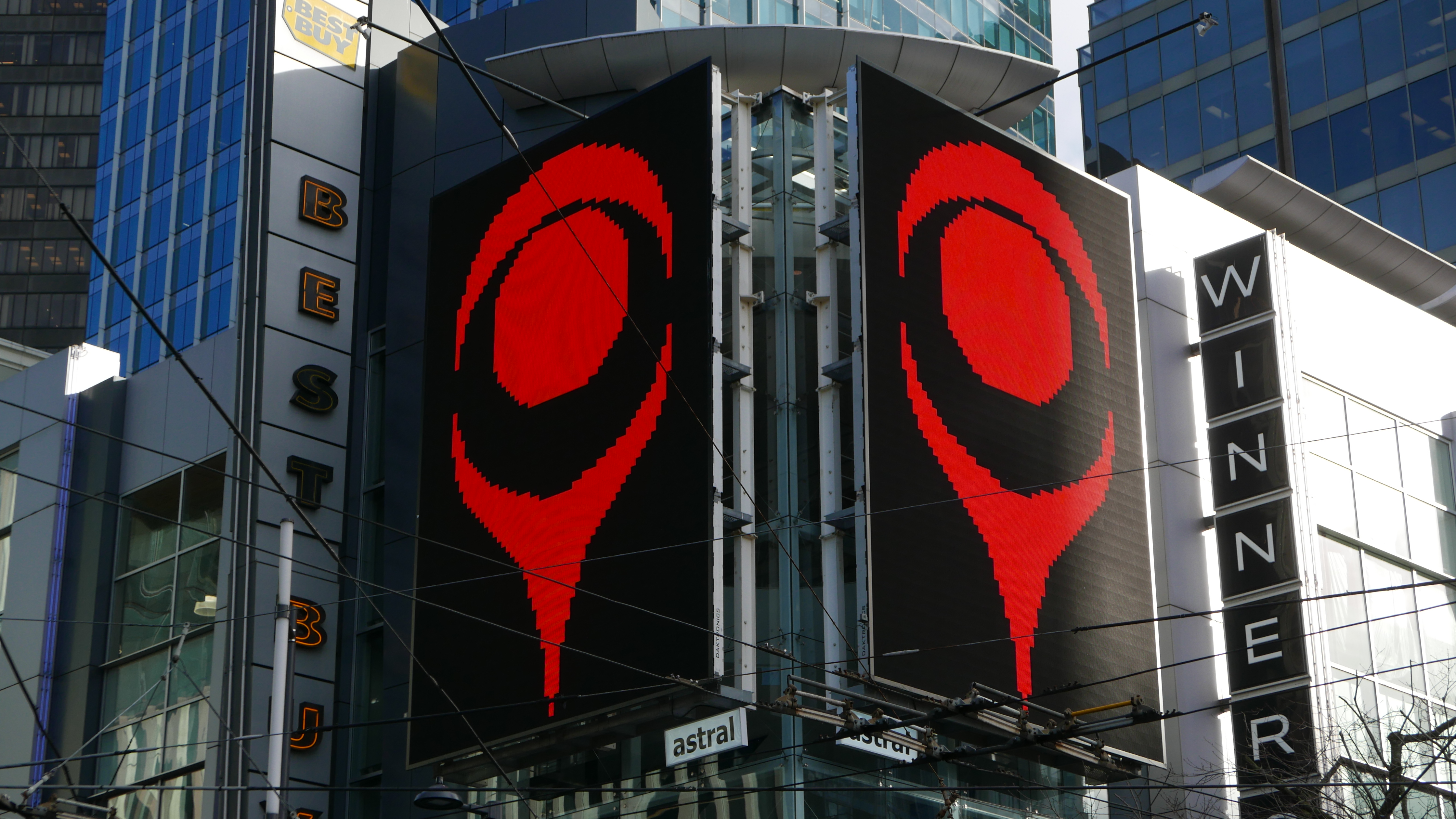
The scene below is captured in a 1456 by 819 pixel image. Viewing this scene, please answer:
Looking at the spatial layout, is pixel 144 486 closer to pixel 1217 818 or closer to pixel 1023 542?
pixel 1023 542

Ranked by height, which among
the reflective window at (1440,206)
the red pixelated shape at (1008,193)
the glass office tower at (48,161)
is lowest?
the red pixelated shape at (1008,193)

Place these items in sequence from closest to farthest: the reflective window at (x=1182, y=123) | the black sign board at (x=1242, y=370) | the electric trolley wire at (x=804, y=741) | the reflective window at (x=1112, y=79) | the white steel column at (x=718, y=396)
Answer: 1. the electric trolley wire at (x=804, y=741)
2. the white steel column at (x=718, y=396)
3. the black sign board at (x=1242, y=370)
4. the reflective window at (x=1182, y=123)
5. the reflective window at (x=1112, y=79)

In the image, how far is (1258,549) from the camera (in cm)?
3095

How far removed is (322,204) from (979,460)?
1597 cm

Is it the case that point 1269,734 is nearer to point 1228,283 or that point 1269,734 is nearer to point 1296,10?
point 1228,283

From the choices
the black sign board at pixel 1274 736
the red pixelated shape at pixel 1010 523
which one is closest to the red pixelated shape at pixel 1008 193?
the red pixelated shape at pixel 1010 523

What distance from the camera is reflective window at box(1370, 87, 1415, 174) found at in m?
67.7

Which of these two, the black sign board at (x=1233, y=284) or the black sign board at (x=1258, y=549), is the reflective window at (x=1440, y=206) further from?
the black sign board at (x=1258, y=549)

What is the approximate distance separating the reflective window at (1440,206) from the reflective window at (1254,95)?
7.81 meters

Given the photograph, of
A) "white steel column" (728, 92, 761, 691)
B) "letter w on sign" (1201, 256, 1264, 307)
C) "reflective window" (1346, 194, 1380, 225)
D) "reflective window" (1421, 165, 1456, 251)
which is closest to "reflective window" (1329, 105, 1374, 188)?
"reflective window" (1346, 194, 1380, 225)

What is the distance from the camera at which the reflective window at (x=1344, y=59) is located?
70062 mm

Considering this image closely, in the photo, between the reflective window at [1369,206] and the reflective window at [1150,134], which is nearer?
the reflective window at [1369,206]

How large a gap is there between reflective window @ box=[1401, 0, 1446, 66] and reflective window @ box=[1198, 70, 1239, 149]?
25.9ft

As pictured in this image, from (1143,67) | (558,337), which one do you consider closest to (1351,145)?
(1143,67)
